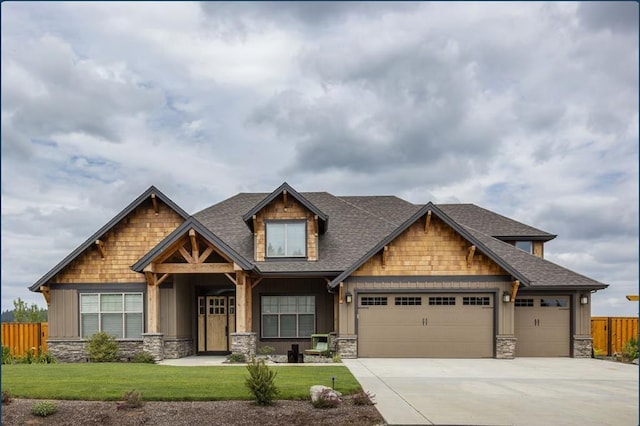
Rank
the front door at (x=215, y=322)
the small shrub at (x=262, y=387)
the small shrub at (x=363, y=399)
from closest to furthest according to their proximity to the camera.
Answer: the small shrub at (x=262, y=387) < the small shrub at (x=363, y=399) < the front door at (x=215, y=322)

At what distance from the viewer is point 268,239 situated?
840 inches

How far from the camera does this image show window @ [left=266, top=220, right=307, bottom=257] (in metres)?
21.3

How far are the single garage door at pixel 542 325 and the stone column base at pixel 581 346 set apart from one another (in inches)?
10.9

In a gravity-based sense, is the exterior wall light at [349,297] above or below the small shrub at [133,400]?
above

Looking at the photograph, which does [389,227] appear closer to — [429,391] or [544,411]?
[429,391]

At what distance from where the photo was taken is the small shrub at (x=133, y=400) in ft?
33.1

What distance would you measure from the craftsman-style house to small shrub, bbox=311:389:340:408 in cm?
824

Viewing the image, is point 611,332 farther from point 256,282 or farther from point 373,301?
point 256,282

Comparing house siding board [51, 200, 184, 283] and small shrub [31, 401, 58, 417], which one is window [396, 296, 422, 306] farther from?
small shrub [31, 401, 58, 417]

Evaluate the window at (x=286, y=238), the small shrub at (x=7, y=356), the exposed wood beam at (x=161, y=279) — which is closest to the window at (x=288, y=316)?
the window at (x=286, y=238)

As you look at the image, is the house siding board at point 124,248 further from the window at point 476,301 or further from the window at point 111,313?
the window at point 476,301

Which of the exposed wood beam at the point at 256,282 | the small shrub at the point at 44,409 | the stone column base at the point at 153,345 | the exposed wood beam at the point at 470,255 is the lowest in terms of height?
the stone column base at the point at 153,345

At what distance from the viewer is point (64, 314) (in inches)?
779

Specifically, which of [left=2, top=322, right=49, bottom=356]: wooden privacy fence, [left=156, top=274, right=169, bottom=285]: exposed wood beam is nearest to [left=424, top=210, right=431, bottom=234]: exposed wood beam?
[left=156, top=274, right=169, bottom=285]: exposed wood beam
